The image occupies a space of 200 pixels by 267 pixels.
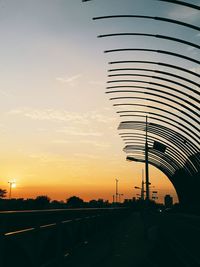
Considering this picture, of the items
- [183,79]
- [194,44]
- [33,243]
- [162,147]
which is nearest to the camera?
[33,243]

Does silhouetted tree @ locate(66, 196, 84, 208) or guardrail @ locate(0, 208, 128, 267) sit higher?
silhouetted tree @ locate(66, 196, 84, 208)

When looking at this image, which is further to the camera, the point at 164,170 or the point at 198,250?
the point at 164,170

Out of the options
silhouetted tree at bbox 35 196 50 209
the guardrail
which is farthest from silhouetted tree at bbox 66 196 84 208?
the guardrail

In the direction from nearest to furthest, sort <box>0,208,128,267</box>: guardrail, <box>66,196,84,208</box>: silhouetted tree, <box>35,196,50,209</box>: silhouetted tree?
<box>0,208,128,267</box>: guardrail < <box>35,196,50,209</box>: silhouetted tree < <box>66,196,84,208</box>: silhouetted tree

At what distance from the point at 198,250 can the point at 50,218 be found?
40.6 ft

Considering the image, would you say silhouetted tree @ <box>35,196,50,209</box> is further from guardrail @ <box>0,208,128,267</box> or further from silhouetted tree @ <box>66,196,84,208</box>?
guardrail @ <box>0,208,128,267</box>

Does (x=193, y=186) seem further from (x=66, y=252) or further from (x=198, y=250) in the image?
(x=66, y=252)

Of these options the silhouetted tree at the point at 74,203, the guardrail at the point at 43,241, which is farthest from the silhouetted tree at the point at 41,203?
the guardrail at the point at 43,241

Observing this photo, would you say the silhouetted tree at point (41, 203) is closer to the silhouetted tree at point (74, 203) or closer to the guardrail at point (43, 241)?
the silhouetted tree at point (74, 203)

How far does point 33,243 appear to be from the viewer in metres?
8.09

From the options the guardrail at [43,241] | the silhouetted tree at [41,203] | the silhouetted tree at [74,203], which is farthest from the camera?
the silhouetted tree at [74,203]

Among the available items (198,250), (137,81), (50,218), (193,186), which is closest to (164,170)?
(193,186)

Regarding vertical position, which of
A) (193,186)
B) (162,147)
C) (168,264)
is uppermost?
(162,147)

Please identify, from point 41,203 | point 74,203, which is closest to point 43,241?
point 41,203
